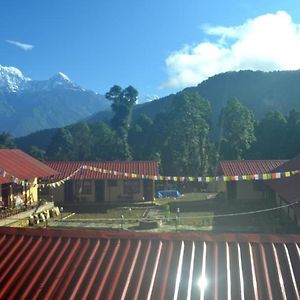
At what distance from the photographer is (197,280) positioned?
21.0 feet

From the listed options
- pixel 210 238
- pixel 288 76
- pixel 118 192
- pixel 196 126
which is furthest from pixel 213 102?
pixel 210 238

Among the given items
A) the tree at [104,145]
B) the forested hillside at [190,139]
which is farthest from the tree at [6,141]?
the tree at [104,145]

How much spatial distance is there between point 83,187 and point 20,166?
849 cm

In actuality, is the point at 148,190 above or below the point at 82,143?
below

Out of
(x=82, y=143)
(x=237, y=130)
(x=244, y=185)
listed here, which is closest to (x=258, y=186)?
(x=244, y=185)

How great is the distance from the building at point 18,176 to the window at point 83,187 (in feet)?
16.4

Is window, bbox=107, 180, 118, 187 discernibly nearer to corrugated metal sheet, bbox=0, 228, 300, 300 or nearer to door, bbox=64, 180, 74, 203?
door, bbox=64, 180, 74, 203

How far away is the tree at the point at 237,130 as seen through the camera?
48.3 metres

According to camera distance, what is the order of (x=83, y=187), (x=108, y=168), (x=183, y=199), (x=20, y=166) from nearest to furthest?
(x=20, y=166) < (x=83, y=187) < (x=108, y=168) < (x=183, y=199)

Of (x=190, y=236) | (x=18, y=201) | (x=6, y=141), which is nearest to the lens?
(x=190, y=236)

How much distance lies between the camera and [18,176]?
24062mm

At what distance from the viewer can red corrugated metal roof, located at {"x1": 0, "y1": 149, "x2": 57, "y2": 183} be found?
24.5m

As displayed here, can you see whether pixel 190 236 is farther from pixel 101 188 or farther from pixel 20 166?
pixel 101 188

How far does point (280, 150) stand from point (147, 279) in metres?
42.6
